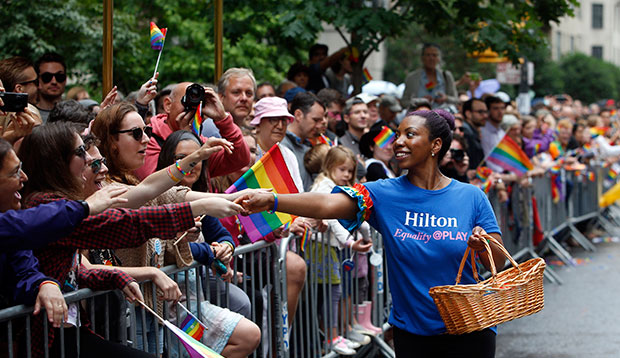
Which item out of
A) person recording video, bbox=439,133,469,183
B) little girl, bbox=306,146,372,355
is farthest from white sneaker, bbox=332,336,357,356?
person recording video, bbox=439,133,469,183

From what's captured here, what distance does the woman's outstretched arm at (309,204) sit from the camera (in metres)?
4.43

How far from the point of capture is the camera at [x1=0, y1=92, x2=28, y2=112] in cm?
459

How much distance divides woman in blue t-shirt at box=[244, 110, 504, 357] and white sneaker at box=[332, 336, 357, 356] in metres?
2.31

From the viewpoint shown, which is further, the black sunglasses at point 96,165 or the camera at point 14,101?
the camera at point 14,101

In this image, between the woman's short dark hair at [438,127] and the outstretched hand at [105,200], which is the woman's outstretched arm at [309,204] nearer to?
the woman's short dark hair at [438,127]

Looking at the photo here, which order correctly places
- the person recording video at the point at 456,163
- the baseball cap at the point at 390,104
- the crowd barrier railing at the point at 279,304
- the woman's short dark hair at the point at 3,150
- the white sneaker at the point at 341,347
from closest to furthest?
the woman's short dark hair at the point at 3,150 → the crowd barrier railing at the point at 279,304 → the white sneaker at the point at 341,347 → the person recording video at the point at 456,163 → the baseball cap at the point at 390,104

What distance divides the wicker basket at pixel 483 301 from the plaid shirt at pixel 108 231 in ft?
4.16

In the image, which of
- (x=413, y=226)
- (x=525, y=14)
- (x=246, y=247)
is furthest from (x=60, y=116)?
(x=525, y=14)

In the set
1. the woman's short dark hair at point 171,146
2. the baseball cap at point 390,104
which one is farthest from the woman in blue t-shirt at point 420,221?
the baseball cap at point 390,104

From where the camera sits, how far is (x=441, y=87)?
1317cm

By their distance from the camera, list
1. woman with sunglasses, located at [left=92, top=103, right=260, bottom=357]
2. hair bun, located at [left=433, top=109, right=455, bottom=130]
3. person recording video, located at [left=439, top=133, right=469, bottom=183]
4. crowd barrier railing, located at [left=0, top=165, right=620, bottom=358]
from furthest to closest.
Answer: person recording video, located at [left=439, top=133, right=469, bottom=183] → hair bun, located at [left=433, top=109, right=455, bottom=130] → woman with sunglasses, located at [left=92, top=103, right=260, bottom=357] → crowd barrier railing, located at [left=0, top=165, right=620, bottom=358]

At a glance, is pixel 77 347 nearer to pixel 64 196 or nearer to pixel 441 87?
pixel 64 196

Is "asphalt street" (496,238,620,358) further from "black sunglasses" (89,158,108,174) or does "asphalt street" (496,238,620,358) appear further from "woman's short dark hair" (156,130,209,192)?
"black sunglasses" (89,158,108,174)

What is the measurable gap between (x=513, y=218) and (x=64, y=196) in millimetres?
9019
